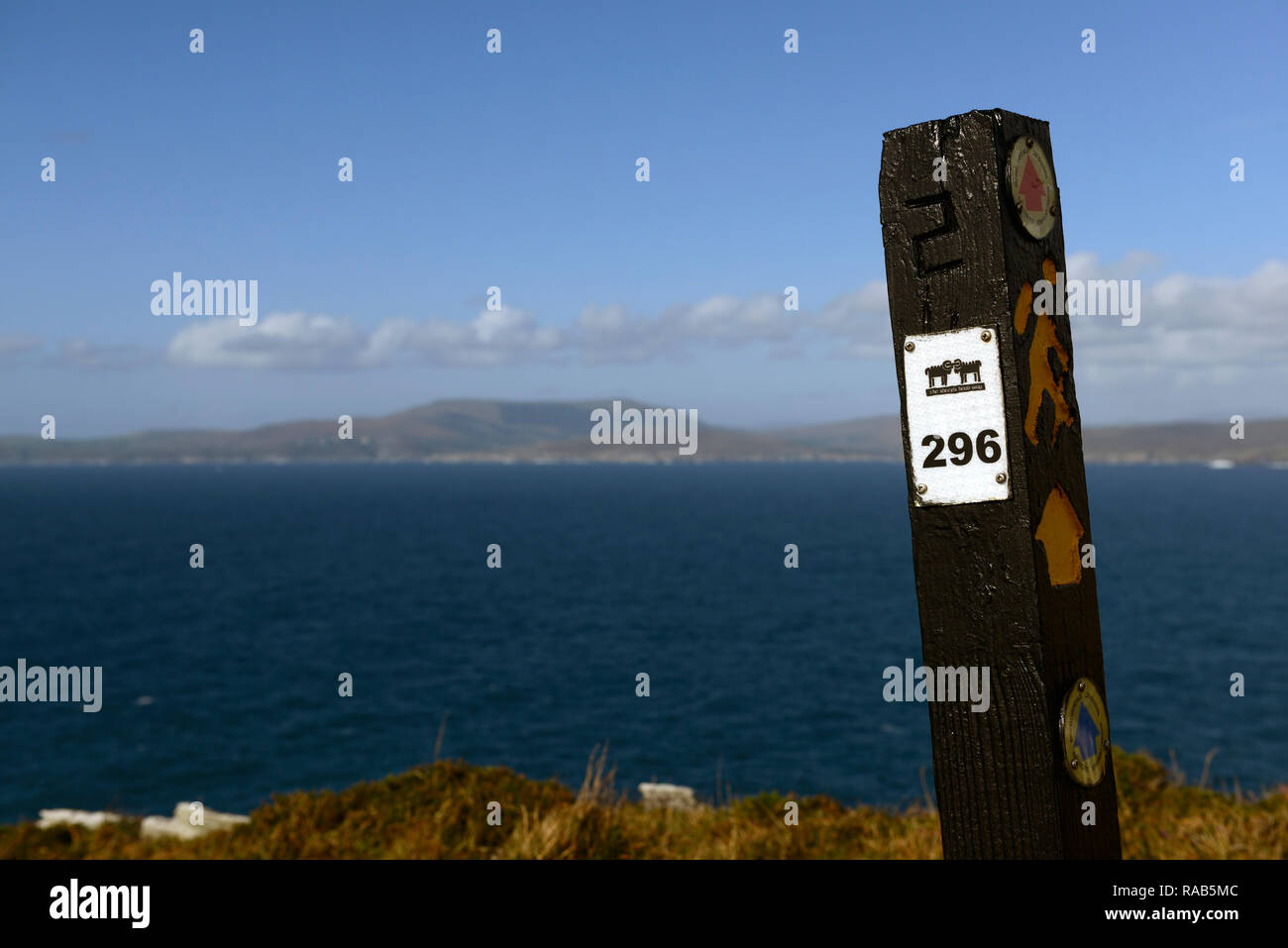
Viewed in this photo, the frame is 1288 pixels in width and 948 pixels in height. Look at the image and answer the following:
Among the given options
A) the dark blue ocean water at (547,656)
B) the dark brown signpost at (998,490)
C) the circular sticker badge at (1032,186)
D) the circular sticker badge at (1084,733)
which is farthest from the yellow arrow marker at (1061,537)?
the dark blue ocean water at (547,656)

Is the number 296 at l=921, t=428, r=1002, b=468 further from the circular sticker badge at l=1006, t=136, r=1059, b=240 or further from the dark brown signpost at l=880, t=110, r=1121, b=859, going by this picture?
the circular sticker badge at l=1006, t=136, r=1059, b=240

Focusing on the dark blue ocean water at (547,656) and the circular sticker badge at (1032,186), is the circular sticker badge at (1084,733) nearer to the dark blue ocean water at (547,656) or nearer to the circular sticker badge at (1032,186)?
the circular sticker badge at (1032,186)

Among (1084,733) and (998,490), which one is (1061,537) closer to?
(998,490)

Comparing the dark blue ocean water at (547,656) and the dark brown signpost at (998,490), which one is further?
the dark blue ocean water at (547,656)

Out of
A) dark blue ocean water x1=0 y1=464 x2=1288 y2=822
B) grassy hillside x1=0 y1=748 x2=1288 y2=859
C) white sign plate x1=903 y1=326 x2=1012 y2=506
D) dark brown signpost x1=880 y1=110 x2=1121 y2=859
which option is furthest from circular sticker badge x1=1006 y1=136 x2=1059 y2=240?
dark blue ocean water x1=0 y1=464 x2=1288 y2=822

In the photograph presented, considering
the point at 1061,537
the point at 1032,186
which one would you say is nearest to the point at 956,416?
the point at 1061,537

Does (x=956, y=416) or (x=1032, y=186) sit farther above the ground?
(x=1032, y=186)
